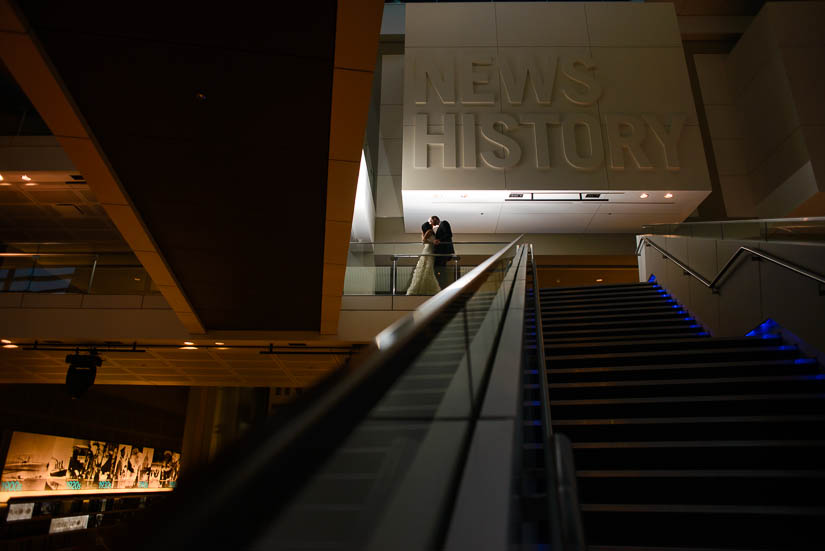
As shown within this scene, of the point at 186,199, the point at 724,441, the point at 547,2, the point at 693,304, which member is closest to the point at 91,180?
the point at 186,199

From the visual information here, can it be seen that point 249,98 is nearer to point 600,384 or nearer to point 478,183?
point 600,384

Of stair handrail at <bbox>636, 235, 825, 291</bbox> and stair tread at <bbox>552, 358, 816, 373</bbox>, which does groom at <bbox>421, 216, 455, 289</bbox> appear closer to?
stair handrail at <bbox>636, 235, 825, 291</bbox>

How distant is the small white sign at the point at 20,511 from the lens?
10863 millimetres

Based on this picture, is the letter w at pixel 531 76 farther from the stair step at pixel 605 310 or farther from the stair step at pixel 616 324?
the stair step at pixel 616 324

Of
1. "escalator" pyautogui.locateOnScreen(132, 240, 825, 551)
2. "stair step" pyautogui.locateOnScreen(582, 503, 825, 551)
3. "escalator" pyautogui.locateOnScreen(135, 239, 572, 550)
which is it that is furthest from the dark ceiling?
"stair step" pyautogui.locateOnScreen(582, 503, 825, 551)

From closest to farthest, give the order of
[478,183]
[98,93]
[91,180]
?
[98,93], [91,180], [478,183]


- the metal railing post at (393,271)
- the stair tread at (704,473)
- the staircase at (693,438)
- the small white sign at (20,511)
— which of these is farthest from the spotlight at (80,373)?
the stair tread at (704,473)

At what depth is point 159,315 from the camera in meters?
8.78

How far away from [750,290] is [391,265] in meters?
5.73

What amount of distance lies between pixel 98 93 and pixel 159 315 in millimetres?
5258

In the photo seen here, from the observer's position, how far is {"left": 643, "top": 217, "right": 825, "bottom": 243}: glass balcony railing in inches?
175

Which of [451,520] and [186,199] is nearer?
[451,520]

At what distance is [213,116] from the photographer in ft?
14.9

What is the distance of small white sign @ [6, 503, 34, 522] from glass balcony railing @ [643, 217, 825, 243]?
14.0 m
